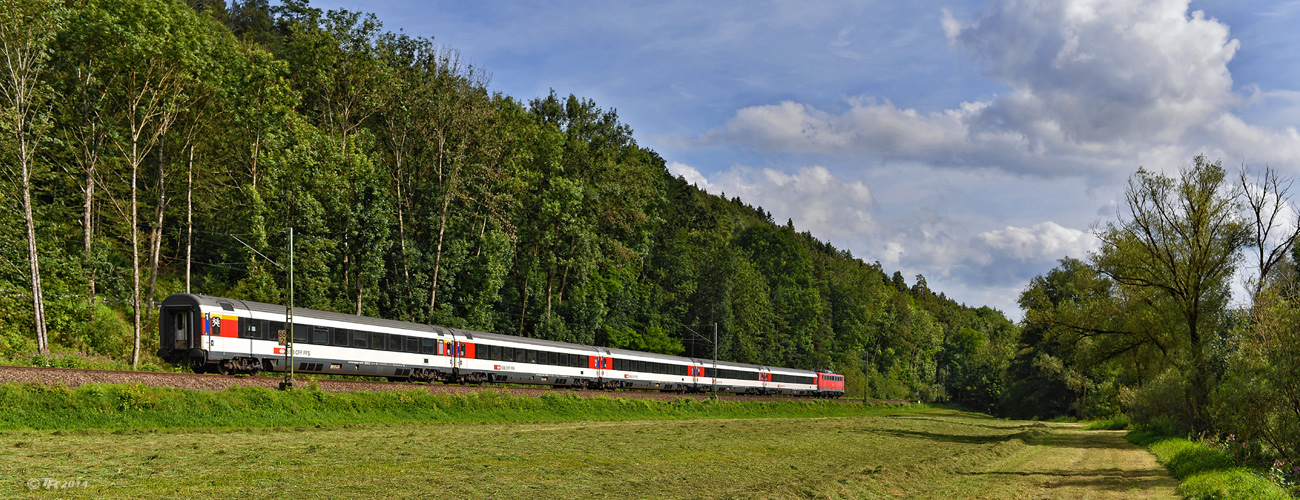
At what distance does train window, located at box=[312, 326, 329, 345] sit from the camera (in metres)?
38.4

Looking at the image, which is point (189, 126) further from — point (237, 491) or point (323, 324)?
point (237, 491)

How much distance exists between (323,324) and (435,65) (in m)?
30.1

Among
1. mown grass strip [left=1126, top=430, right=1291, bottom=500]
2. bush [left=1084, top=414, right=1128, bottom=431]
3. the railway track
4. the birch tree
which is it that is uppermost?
the birch tree

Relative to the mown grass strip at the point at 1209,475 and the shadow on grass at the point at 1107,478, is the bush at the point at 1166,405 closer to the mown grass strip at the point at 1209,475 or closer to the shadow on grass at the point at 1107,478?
the mown grass strip at the point at 1209,475

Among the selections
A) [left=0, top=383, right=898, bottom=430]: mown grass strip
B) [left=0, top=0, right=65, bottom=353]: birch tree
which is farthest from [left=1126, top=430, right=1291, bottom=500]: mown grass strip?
[left=0, top=0, right=65, bottom=353]: birch tree

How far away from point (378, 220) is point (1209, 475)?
4530 centimetres

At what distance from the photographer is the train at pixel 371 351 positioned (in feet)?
115

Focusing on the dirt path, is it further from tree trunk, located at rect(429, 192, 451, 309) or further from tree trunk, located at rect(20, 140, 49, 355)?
tree trunk, located at rect(429, 192, 451, 309)

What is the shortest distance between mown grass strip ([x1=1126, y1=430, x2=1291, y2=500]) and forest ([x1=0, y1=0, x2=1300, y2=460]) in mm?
1480

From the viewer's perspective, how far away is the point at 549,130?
7062cm

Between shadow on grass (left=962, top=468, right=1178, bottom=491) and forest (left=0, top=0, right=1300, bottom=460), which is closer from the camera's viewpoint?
shadow on grass (left=962, top=468, right=1178, bottom=491)

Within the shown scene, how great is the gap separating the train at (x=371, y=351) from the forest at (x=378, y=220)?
11.4 feet

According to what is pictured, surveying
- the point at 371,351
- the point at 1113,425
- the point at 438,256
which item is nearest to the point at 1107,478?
the point at 371,351

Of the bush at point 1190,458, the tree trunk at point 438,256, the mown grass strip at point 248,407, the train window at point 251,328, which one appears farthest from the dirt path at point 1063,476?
the tree trunk at point 438,256
